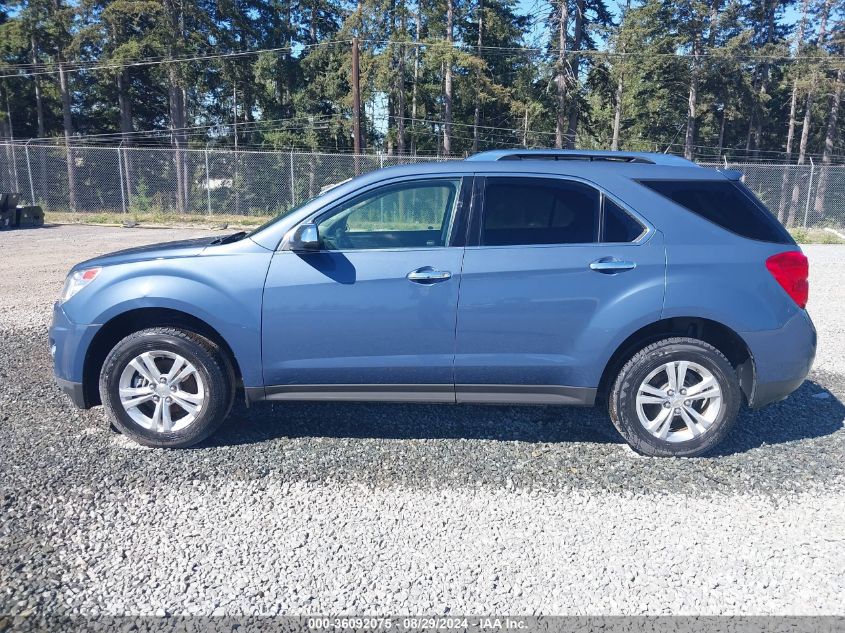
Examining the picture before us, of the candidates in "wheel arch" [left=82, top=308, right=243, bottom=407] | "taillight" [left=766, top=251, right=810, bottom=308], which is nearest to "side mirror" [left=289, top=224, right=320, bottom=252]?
"wheel arch" [left=82, top=308, right=243, bottom=407]

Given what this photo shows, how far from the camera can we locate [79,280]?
162 inches

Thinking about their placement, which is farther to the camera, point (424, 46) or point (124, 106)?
point (124, 106)

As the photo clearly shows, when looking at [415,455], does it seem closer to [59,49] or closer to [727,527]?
[727,527]

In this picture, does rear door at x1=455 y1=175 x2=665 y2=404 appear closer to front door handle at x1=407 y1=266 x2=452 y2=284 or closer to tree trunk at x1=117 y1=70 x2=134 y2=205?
front door handle at x1=407 y1=266 x2=452 y2=284

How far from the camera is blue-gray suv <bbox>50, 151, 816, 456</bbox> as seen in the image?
3.88 m

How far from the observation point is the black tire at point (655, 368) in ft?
12.8

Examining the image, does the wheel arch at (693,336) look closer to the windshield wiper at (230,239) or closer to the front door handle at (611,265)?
the front door handle at (611,265)

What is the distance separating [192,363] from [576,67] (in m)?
33.1

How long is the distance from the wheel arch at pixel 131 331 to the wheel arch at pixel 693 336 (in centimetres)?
244

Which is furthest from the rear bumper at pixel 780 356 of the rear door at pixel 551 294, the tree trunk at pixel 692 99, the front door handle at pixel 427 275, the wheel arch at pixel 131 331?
the tree trunk at pixel 692 99

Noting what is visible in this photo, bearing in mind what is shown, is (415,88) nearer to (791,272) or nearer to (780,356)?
(791,272)

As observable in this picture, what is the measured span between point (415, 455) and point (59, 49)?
41.8m

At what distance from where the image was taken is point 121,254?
14.2ft

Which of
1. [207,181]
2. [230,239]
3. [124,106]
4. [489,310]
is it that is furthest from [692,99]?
[230,239]
